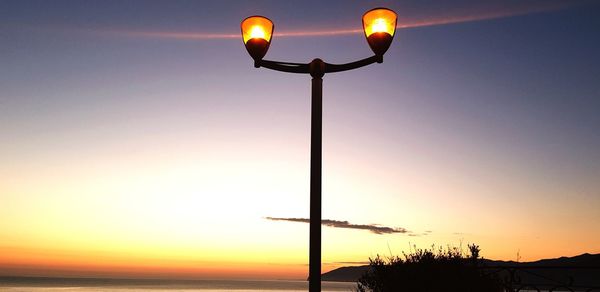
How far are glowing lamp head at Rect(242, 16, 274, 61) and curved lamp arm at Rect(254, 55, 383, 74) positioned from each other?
16cm

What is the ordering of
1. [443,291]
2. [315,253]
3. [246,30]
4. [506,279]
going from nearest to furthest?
[315,253], [246,30], [443,291], [506,279]

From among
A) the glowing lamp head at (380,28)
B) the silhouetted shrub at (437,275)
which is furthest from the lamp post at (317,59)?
the silhouetted shrub at (437,275)

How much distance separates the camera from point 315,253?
5336 mm

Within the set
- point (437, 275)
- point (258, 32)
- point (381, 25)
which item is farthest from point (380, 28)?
point (437, 275)

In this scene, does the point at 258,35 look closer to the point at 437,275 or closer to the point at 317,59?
the point at 317,59

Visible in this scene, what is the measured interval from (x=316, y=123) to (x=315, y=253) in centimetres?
139

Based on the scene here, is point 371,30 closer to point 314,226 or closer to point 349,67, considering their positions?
point 349,67

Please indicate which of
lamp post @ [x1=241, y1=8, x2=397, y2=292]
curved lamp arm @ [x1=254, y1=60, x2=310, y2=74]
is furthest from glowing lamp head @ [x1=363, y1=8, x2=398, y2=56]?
curved lamp arm @ [x1=254, y1=60, x2=310, y2=74]

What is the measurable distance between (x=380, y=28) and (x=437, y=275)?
5.17 meters

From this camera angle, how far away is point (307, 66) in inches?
246

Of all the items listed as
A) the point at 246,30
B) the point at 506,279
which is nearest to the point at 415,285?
the point at 506,279

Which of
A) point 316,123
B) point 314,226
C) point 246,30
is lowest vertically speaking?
point 314,226

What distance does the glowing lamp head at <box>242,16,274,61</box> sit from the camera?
6164 millimetres

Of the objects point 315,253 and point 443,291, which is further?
point 443,291
